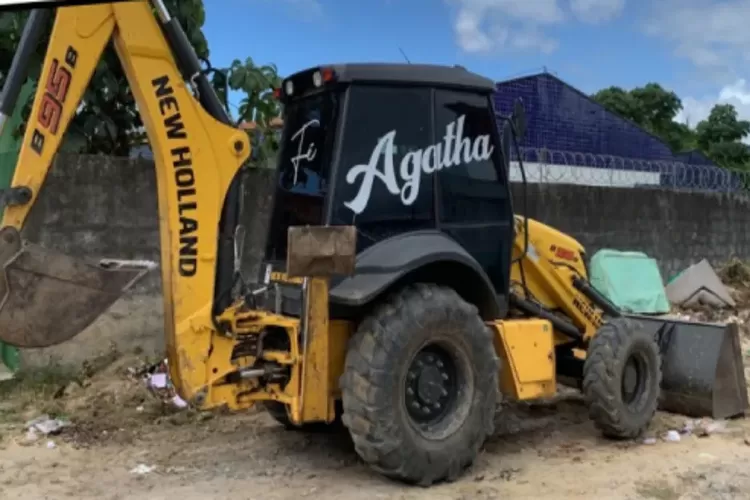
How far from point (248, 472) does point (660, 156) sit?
87.9 ft

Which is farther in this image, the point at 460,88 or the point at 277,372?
the point at 460,88

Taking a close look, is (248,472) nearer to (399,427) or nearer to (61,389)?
(399,427)

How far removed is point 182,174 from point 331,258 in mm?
1002

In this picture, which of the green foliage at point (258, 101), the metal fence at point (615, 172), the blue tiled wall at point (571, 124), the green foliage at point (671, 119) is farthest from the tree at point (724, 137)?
the green foliage at point (258, 101)

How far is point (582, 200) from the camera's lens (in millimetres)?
10812

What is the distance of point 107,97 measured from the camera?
7586mm

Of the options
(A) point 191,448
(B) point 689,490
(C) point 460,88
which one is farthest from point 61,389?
(B) point 689,490

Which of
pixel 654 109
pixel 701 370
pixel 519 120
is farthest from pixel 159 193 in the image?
pixel 654 109

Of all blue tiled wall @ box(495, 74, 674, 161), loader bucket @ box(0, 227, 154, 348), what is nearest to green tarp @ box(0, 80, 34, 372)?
loader bucket @ box(0, 227, 154, 348)

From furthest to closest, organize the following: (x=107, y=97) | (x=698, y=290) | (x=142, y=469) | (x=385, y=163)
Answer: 1. (x=698, y=290)
2. (x=107, y=97)
3. (x=142, y=469)
4. (x=385, y=163)

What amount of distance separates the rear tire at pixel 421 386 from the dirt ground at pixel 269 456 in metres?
0.20

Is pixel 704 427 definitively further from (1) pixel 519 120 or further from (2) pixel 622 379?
(1) pixel 519 120

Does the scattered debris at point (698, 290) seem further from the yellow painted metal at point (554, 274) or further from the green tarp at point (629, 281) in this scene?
the yellow painted metal at point (554, 274)

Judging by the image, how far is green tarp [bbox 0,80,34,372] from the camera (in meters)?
6.98
